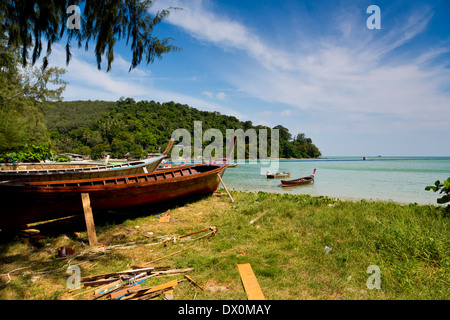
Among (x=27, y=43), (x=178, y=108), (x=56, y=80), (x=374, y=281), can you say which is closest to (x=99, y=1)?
(x=27, y=43)

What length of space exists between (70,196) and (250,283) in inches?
233

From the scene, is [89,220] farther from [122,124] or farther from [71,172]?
[122,124]

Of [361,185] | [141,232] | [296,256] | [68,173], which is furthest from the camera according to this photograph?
[361,185]

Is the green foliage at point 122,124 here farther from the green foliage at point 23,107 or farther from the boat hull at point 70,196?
the boat hull at point 70,196

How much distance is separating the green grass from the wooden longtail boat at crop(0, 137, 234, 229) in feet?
2.26

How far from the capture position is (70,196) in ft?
21.3

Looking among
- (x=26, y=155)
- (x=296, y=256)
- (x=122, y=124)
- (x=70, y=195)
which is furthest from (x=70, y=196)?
(x=122, y=124)

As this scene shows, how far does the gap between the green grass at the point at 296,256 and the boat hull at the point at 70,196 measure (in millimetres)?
690

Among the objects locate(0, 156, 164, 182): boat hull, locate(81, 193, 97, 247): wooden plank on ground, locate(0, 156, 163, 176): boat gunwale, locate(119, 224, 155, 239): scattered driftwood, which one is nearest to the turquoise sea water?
locate(0, 156, 163, 176): boat gunwale

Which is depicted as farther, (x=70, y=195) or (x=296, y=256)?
(x=70, y=195)

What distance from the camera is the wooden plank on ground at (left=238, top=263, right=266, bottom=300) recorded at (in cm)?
341

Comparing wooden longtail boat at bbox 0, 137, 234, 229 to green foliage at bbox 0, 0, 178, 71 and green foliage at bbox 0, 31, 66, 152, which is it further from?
green foliage at bbox 0, 31, 66, 152

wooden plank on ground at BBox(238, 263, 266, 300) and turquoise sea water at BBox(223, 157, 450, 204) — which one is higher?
wooden plank on ground at BBox(238, 263, 266, 300)
